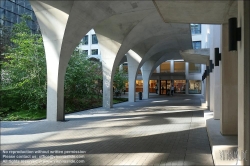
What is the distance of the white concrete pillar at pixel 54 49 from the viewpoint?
12125mm

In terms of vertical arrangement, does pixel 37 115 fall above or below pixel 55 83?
below

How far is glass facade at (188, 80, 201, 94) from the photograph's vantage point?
165 feet

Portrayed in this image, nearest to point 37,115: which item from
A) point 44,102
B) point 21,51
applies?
point 44,102

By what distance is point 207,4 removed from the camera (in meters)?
6.25

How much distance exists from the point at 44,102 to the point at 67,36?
582 cm

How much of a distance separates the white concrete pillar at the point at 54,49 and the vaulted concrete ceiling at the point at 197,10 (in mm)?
6331

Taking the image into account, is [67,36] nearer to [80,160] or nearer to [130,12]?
[130,12]

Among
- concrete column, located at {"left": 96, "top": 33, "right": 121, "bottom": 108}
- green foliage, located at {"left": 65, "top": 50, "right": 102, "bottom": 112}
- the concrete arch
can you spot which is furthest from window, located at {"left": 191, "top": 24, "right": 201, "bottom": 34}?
the concrete arch

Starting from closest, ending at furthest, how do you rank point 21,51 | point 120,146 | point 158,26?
point 120,146
point 21,51
point 158,26

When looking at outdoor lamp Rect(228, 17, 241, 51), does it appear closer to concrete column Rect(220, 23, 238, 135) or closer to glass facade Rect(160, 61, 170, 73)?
concrete column Rect(220, 23, 238, 135)

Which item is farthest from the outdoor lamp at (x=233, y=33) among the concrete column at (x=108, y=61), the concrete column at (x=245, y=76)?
the concrete column at (x=108, y=61)

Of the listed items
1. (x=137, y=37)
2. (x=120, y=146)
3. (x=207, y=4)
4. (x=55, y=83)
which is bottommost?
(x=120, y=146)

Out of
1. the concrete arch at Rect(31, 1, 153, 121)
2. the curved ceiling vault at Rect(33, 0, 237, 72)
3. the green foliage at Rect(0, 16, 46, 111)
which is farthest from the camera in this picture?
the green foliage at Rect(0, 16, 46, 111)

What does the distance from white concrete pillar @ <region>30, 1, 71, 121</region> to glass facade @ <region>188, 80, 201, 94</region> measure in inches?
1600
